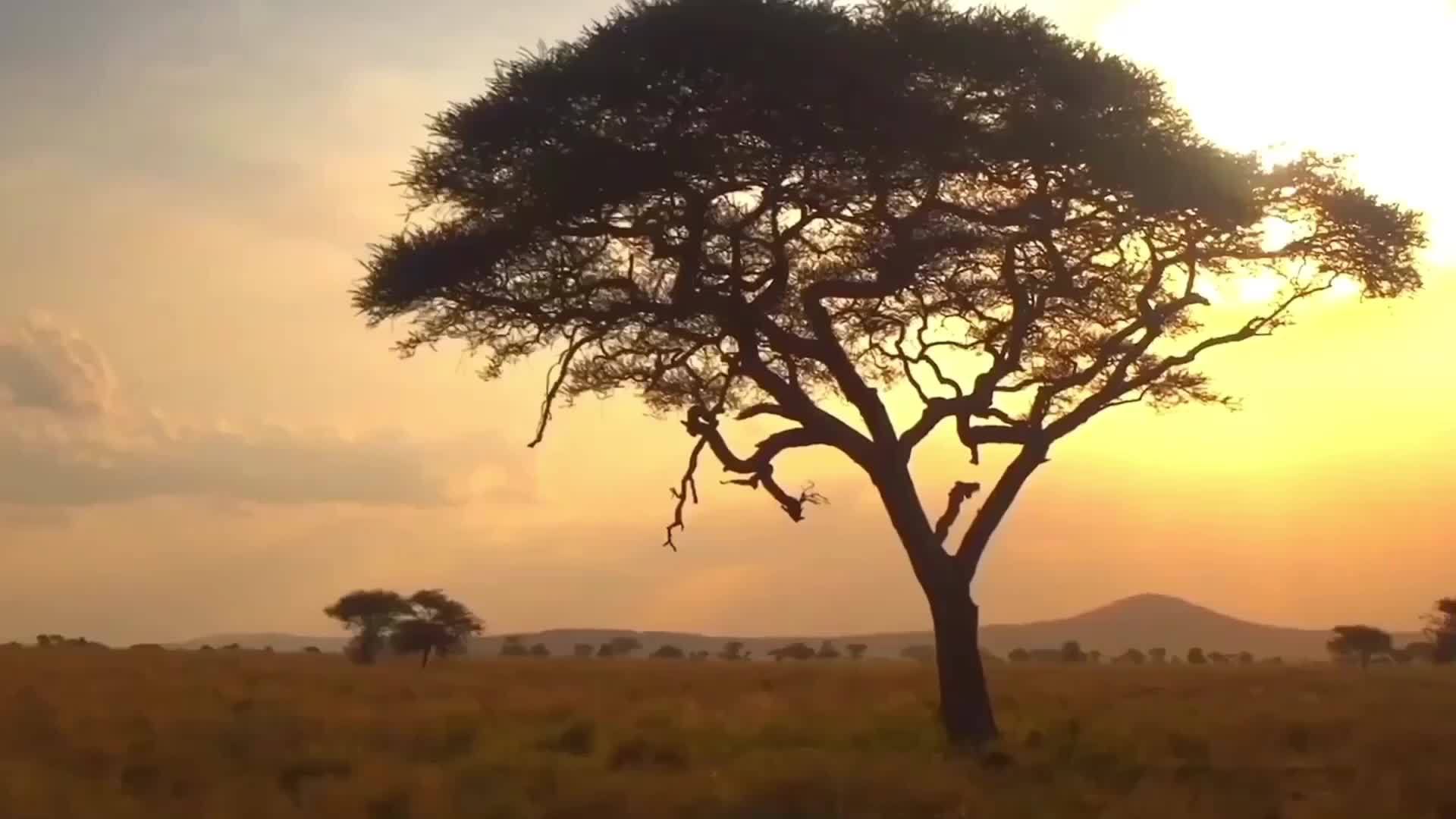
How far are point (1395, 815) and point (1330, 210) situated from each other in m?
8.75

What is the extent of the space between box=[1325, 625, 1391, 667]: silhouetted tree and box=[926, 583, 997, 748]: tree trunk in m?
48.8

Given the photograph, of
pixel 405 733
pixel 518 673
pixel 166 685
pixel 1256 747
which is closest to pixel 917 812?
pixel 1256 747

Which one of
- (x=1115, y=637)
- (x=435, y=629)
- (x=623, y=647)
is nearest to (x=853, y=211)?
(x=435, y=629)

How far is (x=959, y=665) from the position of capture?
58.8 ft

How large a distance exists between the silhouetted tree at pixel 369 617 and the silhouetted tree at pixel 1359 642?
120 feet

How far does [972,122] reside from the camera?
1792 centimetres

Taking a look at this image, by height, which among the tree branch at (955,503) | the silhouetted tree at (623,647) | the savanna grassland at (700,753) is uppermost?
the silhouetted tree at (623,647)

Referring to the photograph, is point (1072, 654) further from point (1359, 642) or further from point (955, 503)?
point (955, 503)

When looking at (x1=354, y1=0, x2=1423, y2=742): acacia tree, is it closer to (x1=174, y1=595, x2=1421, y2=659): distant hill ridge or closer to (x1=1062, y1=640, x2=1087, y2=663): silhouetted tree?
(x1=1062, y1=640, x2=1087, y2=663): silhouetted tree

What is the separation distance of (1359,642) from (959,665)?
5116 cm

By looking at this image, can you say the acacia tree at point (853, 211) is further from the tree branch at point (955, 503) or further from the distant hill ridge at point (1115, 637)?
the distant hill ridge at point (1115, 637)

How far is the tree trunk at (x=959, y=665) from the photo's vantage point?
17.8 metres

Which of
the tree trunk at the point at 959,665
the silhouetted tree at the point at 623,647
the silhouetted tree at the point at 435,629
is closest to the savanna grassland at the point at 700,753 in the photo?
the tree trunk at the point at 959,665

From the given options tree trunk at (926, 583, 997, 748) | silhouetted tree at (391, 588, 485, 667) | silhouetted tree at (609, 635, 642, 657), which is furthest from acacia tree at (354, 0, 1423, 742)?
silhouetted tree at (609, 635, 642, 657)
